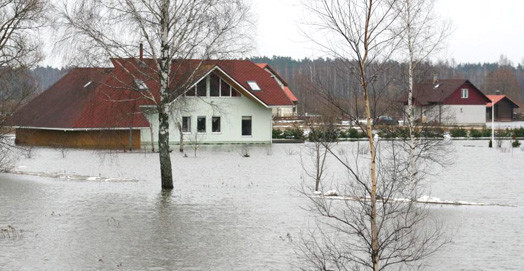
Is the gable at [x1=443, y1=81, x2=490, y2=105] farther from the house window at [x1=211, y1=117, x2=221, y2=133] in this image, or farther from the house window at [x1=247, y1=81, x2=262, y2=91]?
the house window at [x1=211, y1=117, x2=221, y2=133]

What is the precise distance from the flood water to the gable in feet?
189

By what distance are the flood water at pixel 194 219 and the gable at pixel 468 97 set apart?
57583 millimetres

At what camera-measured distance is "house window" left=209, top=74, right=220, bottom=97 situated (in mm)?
52116

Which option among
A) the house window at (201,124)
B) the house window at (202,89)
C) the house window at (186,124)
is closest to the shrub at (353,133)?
the house window at (201,124)

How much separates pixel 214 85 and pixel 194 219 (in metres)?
35.0

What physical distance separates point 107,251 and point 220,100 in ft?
127

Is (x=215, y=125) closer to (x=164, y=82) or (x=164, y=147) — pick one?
(x=164, y=147)

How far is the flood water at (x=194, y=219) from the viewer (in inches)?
557

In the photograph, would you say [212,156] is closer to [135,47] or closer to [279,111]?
[135,47]

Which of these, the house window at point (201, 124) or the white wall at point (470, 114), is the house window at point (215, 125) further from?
the white wall at point (470, 114)

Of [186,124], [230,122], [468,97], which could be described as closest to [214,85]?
[230,122]

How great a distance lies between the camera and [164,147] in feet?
79.4

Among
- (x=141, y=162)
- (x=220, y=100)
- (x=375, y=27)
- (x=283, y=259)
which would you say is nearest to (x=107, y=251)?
(x=283, y=259)

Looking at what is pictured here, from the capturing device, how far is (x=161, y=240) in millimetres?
15969
